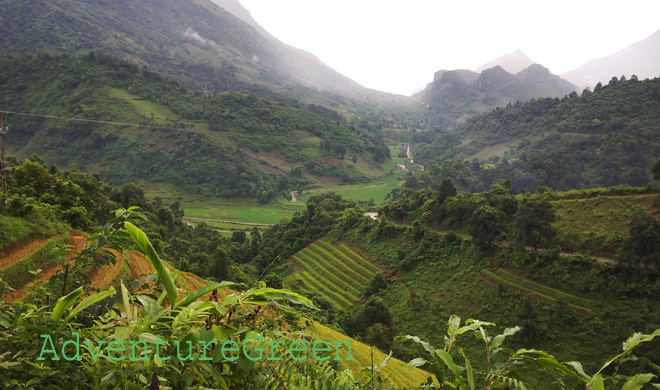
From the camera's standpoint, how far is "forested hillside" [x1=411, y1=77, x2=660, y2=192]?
148ft

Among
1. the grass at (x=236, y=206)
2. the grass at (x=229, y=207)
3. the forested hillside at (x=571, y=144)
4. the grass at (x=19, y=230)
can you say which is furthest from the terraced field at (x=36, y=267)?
the forested hillside at (x=571, y=144)

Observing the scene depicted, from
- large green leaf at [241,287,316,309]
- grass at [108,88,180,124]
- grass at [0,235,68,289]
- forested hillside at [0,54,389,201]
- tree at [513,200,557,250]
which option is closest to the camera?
large green leaf at [241,287,316,309]

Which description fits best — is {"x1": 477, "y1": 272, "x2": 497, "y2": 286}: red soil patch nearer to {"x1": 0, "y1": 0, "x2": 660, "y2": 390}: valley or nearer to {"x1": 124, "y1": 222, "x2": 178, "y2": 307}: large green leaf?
{"x1": 0, "y1": 0, "x2": 660, "y2": 390}: valley

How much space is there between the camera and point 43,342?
1331mm

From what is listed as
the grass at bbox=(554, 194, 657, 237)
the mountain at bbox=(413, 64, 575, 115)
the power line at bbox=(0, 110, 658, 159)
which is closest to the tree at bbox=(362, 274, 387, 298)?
the grass at bbox=(554, 194, 657, 237)

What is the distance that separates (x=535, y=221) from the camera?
2073 cm

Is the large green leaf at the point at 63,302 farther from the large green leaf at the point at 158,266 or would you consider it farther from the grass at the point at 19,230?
the grass at the point at 19,230

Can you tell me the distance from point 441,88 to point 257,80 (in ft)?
266

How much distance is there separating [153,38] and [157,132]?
376 feet

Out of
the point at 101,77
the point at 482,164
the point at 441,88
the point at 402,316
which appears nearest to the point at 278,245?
the point at 402,316

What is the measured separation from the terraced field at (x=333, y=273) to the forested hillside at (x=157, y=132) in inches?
1083

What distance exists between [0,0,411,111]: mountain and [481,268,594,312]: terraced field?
100 metres

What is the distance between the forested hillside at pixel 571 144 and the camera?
4525 centimetres

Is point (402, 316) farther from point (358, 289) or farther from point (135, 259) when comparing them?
point (135, 259)
